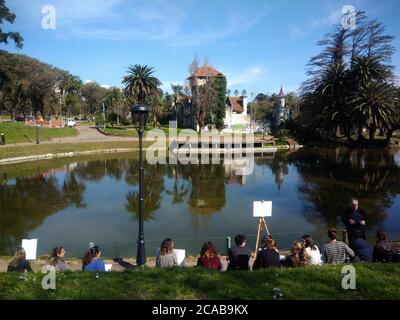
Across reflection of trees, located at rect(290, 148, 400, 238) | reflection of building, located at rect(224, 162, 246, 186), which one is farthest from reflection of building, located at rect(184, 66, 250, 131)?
reflection of trees, located at rect(290, 148, 400, 238)

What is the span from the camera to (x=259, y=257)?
7.64 meters

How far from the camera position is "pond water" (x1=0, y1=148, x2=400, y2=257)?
14680mm

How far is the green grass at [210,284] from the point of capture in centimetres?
557

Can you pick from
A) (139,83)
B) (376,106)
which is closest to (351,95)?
(376,106)

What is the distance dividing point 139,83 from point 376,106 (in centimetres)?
4349

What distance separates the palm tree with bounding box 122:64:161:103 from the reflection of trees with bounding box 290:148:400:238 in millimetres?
42246

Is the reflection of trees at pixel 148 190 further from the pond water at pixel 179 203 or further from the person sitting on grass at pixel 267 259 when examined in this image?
the person sitting on grass at pixel 267 259

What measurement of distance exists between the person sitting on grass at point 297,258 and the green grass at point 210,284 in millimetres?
859

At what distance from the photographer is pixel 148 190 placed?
24.7 metres

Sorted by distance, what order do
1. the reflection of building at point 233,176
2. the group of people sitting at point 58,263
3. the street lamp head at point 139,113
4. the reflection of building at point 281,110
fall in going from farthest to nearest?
1. the reflection of building at point 281,110
2. the reflection of building at point 233,176
3. the street lamp head at point 139,113
4. the group of people sitting at point 58,263

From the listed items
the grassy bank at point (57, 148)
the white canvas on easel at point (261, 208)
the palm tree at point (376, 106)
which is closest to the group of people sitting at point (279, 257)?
the white canvas on easel at point (261, 208)

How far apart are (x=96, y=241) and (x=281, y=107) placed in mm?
81055

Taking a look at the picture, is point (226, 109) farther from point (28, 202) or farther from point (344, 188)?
point (28, 202)
